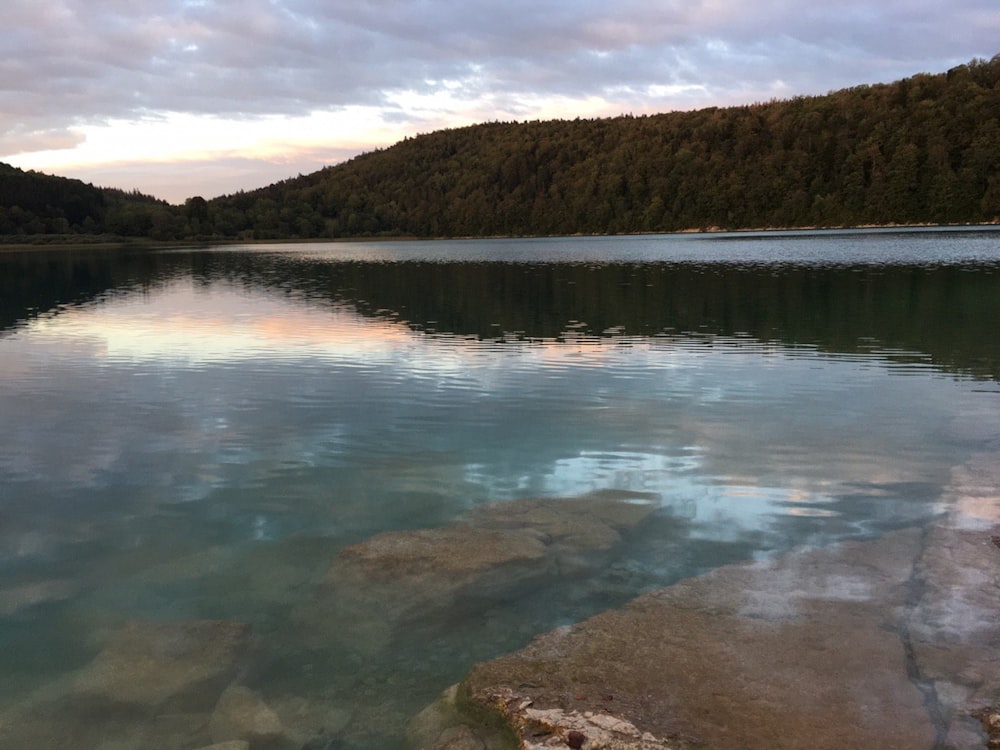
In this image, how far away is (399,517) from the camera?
40.9 ft

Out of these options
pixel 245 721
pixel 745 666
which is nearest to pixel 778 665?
pixel 745 666

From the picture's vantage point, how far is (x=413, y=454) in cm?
1599

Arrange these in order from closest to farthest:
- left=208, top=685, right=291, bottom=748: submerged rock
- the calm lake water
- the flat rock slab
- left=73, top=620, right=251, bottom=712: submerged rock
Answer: the flat rock slab, left=208, top=685, right=291, bottom=748: submerged rock, left=73, top=620, right=251, bottom=712: submerged rock, the calm lake water

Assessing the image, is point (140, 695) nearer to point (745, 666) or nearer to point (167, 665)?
point (167, 665)

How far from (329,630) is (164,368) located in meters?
21.0

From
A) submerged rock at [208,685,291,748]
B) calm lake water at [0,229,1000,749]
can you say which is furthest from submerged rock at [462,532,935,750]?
submerged rock at [208,685,291,748]

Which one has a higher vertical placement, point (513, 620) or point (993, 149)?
point (993, 149)

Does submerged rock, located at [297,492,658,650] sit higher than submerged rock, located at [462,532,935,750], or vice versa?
submerged rock, located at [462,532,935,750]

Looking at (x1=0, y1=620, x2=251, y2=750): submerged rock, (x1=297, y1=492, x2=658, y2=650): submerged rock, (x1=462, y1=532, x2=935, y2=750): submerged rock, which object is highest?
Answer: (x1=462, y1=532, x2=935, y2=750): submerged rock

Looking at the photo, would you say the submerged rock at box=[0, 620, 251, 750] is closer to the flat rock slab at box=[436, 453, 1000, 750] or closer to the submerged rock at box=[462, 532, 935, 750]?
the flat rock slab at box=[436, 453, 1000, 750]

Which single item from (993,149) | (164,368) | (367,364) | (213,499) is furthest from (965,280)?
(993,149)

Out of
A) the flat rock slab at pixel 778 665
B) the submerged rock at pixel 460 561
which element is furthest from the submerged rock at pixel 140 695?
the flat rock slab at pixel 778 665

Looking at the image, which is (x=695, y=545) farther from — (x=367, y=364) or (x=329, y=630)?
(x=367, y=364)

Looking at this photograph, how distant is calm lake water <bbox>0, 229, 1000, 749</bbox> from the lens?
906 cm
